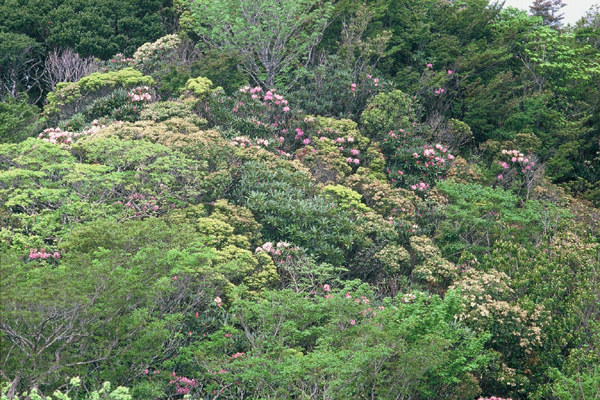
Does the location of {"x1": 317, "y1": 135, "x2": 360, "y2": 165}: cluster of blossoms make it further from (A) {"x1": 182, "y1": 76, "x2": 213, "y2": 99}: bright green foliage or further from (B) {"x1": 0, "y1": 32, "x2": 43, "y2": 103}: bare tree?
(B) {"x1": 0, "y1": 32, "x2": 43, "y2": 103}: bare tree

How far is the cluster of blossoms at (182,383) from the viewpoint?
488 inches

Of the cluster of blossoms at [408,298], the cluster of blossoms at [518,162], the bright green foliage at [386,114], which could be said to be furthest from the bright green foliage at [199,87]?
the cluster of blossoms at [518,162]

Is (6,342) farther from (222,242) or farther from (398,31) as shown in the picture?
(398,31)

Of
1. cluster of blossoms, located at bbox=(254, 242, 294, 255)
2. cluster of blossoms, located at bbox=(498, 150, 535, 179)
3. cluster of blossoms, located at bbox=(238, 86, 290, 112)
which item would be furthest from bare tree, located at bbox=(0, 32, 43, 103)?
cluster of blossoms, located at bbox=(498, 150, 535, 179)

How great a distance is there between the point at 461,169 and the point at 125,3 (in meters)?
15.2

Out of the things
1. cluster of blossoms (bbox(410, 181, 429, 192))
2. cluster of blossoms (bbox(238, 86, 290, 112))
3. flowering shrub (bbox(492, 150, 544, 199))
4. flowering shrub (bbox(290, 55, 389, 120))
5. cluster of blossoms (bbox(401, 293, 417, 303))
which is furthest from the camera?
flowering shrub (bbox(290, 55, 389, 120))

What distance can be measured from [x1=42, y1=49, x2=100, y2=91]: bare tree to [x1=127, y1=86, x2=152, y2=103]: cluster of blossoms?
586 centimetres

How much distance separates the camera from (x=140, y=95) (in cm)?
2014

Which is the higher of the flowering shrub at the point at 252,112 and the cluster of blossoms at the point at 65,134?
the flowering shrub at the point at 252,112

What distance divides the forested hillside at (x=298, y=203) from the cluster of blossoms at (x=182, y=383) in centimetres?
17

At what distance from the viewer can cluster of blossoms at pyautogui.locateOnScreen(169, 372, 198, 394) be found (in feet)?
40.7

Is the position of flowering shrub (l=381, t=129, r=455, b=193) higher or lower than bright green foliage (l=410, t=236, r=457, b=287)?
higher

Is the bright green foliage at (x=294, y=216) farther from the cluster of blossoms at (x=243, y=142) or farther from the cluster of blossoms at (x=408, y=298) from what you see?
the cluster of blossoms at (x=408, y=298)

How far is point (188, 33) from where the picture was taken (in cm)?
2597
